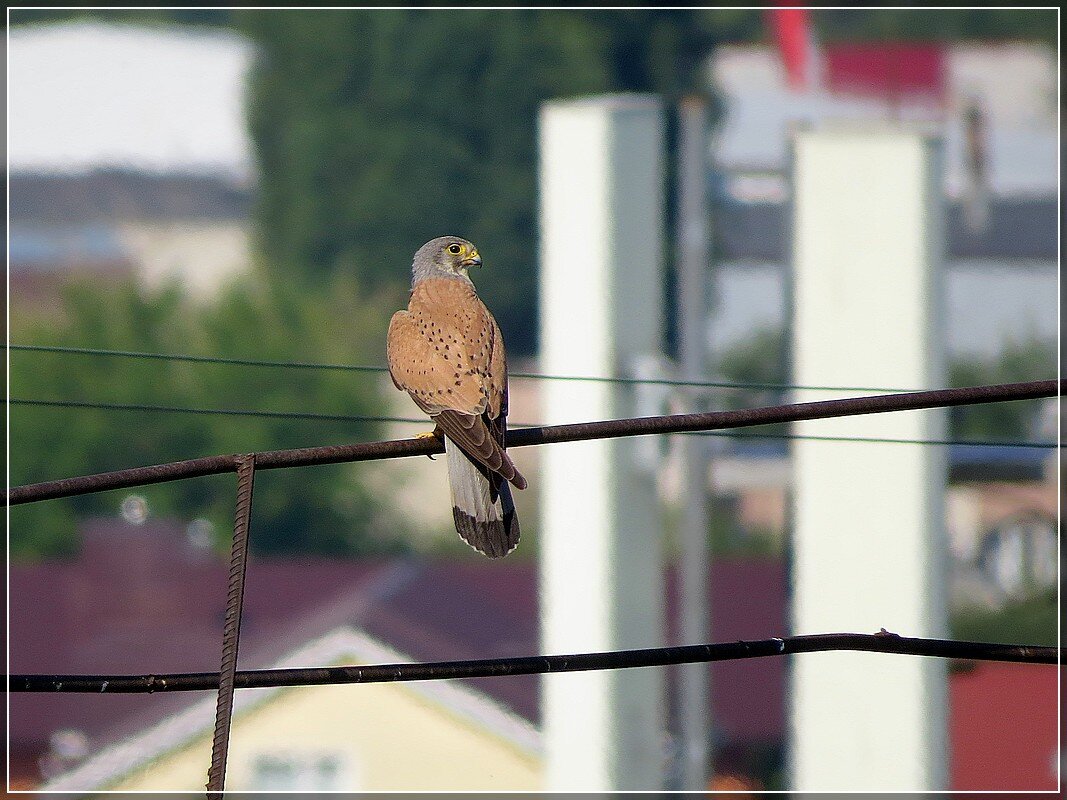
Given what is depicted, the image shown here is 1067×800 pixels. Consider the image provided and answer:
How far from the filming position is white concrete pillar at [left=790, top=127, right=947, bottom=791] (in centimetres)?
1315

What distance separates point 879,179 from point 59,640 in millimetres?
29506

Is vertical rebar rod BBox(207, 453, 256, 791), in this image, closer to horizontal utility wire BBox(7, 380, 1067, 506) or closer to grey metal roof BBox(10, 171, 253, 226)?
horizontal utility wire BBox(7, 380, 1067, 506)

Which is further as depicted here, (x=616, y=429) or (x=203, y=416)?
(x=203, y=416)

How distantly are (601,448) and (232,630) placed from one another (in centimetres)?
973

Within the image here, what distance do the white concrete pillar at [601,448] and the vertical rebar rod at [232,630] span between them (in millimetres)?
8368

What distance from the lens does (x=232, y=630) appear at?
4730 mm

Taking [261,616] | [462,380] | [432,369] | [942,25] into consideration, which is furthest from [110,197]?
[462,380]

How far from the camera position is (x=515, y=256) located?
64.4 meters

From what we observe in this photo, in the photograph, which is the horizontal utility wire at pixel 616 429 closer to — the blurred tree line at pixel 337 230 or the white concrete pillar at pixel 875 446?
the white concrete pillar at pixel 875 446

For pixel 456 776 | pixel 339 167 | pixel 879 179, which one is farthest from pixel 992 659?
pixel 339 167

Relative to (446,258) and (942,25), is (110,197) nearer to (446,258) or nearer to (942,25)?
(942,25)

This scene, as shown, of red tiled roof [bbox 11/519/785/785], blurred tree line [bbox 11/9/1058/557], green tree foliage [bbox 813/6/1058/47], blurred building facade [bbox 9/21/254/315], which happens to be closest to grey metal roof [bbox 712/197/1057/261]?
blurred tree line [bbox 11/9/1058/557]

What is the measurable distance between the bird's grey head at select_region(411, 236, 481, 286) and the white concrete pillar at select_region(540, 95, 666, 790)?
5.70 m

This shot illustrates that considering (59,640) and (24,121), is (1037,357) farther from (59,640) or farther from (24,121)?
(24,121)
